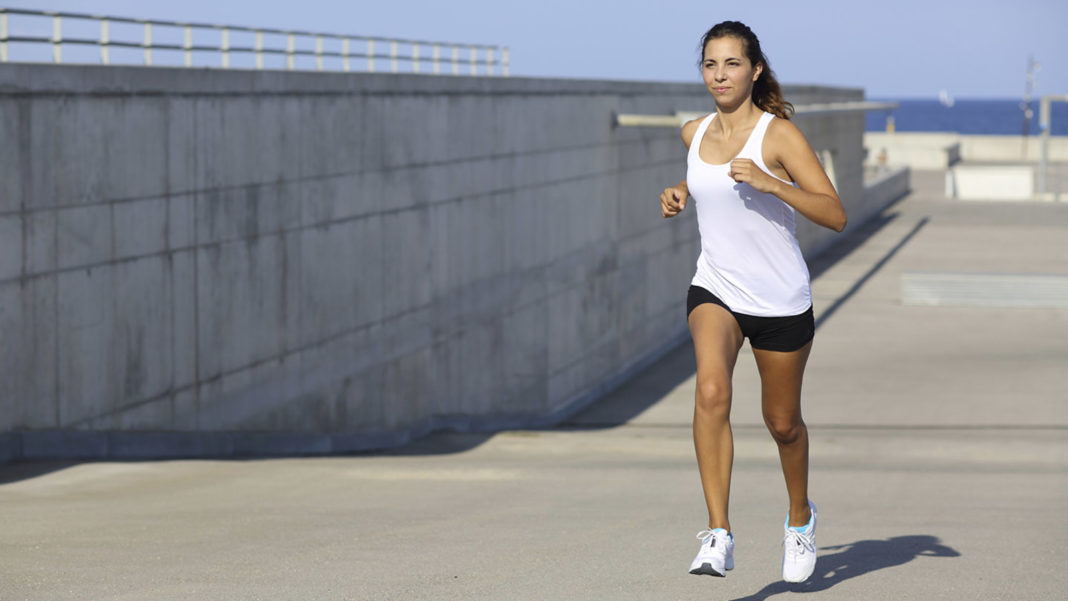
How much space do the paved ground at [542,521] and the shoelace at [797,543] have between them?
18 cm

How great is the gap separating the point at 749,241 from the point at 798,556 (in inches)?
45.5

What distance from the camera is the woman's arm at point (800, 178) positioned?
15.0 ft

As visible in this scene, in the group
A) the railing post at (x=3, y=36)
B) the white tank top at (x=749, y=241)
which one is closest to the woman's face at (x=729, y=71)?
the white tank top at (x=749, y=241)

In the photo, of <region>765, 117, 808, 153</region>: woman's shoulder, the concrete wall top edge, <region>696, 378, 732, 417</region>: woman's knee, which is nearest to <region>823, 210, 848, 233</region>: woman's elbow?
<region>765, 117, 808, 153</region>: woman's shoulder

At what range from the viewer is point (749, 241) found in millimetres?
4781

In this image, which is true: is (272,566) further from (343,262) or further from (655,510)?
(343,262)

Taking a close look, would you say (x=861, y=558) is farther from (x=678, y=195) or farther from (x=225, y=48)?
(x=225, y=48)

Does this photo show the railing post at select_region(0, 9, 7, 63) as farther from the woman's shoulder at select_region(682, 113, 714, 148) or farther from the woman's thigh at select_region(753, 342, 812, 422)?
the woman's thigh at select_region(753, 342, 812, 422)

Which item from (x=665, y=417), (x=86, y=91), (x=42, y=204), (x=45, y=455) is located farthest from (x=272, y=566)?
(x=665, y=417)

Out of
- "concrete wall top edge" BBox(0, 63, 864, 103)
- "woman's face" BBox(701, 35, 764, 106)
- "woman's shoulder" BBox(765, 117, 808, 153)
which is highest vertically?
"concrete wall top edge" BBox(0, 63, 864, 103)

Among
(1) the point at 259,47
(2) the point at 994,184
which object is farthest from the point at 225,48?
(2) the point at 994,184

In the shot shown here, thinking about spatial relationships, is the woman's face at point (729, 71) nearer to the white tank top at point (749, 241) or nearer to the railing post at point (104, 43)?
the white tank top at point (749, 241)

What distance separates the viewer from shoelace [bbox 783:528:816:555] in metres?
5.01

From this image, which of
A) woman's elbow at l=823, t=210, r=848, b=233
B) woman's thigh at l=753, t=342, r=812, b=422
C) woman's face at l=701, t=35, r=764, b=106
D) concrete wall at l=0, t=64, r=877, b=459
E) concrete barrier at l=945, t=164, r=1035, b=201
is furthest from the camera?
concrete barrier at l=945, t=164, r=1035, b=201
